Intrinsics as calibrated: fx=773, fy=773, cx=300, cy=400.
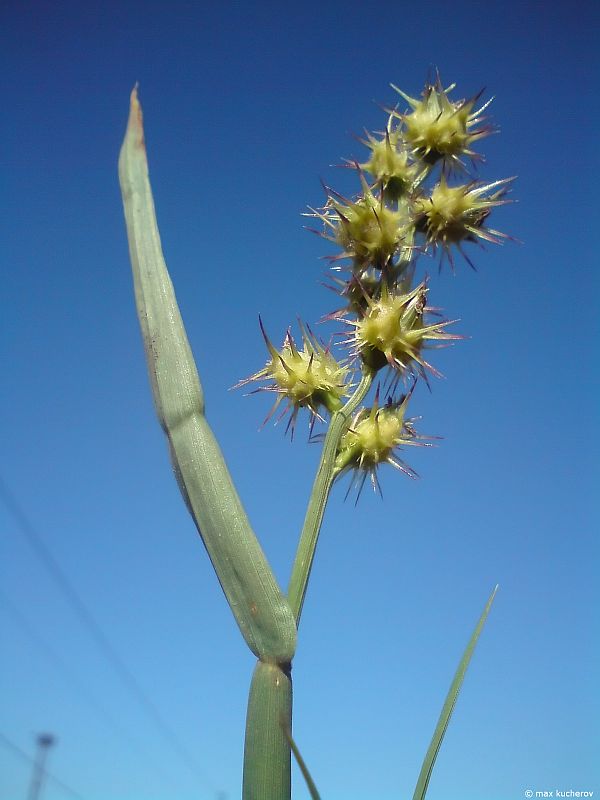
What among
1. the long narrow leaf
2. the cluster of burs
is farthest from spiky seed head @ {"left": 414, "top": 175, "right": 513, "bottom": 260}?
the long narrow leaf

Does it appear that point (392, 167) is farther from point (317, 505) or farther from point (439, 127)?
point (317, 505)

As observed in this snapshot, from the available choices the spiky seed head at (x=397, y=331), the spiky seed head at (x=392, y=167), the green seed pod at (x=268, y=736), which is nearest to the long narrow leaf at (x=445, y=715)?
the green seed pod at (x=268, y=736)

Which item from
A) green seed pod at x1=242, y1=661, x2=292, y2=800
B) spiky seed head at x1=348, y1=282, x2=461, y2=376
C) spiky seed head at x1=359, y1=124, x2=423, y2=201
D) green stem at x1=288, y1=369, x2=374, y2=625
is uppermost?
spiky seed head at x1=359, y1=124, x2=423, y2=201

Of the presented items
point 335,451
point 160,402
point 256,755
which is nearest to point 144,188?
point 160,402

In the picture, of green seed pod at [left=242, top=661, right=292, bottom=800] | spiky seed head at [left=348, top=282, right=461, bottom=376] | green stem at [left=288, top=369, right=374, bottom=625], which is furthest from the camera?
spiky seed head at [left=348, top=282, right=461, bottom=376]

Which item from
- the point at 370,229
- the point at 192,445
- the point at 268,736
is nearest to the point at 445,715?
the point at 268,736

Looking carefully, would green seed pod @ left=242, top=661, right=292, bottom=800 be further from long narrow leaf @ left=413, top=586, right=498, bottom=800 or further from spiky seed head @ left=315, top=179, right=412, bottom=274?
spiky seed head @ left=315, top=179, right=412, bottom=274
